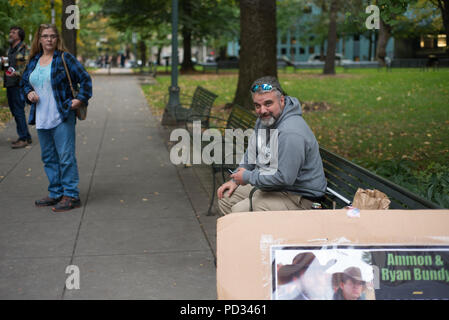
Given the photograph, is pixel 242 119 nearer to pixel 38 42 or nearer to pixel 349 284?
pixel 38 42

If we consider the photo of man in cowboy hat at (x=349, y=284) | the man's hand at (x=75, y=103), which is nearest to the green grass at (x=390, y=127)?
the photo of man in cowboy hat at (x=349, y=284)

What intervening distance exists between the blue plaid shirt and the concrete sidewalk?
45.0 inches

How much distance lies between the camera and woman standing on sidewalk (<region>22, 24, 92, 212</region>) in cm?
627

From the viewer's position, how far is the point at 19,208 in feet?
21.9

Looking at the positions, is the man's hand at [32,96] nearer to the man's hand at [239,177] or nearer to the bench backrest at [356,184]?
the man's hand at [239,177]

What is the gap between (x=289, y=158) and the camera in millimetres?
4082

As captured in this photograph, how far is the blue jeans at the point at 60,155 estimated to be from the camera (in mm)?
6410

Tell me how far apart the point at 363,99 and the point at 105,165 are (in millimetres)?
11861

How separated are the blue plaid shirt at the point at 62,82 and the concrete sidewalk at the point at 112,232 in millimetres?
1142

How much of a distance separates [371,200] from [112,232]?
3082 mm

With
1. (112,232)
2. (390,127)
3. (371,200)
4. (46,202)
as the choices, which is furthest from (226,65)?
(371,200)

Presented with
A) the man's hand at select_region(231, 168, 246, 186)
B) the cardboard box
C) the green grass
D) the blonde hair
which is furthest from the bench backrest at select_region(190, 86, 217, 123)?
the cardboard box
